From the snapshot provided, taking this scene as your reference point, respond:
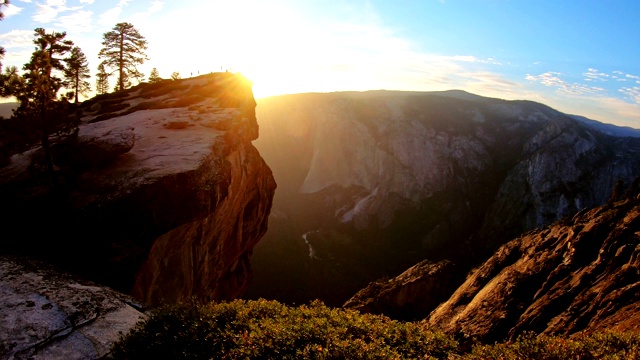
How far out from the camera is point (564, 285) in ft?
73.4

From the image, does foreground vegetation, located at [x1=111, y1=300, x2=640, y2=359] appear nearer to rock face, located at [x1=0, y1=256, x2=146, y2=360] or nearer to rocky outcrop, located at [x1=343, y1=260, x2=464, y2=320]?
rock face, located at [x1=0, y1=256, x2=146, y2=360]

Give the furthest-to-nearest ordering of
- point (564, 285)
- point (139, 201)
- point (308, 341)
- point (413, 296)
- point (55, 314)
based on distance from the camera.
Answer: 1. point (413, 296)
2. point (564, 285)
3. point (139, 201)
4. point (55, 314)
5. point (308, 341)

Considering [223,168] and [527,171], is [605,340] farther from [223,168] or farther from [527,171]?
[527,171]

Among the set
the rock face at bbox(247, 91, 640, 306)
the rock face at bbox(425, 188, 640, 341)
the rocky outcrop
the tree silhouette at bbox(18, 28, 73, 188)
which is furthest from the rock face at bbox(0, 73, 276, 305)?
the rock face at bbox(247, 91, 640, 306)

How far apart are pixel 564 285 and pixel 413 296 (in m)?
22.4

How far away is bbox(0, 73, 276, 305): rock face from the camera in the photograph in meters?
19.7

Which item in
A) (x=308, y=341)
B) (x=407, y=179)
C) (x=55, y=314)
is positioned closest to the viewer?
(x=308, y=341)

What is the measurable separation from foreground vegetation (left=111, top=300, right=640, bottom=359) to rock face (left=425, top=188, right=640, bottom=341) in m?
7.10

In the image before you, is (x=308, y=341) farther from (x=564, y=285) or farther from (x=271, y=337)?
(x=564, y=285)

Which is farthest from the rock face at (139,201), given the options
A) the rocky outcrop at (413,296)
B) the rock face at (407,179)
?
the rock face at (407,179)

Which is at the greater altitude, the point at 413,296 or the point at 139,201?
the point at 139,201

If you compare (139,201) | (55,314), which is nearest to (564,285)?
(139,201)

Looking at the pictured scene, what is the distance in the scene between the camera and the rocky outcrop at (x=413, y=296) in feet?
139

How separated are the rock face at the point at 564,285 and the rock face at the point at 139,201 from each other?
18438 mm
